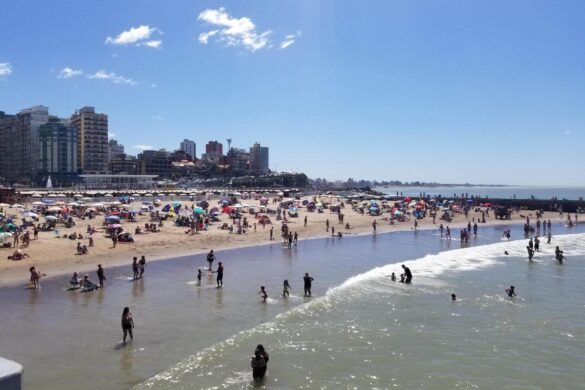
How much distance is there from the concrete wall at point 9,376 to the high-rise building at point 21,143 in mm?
132815

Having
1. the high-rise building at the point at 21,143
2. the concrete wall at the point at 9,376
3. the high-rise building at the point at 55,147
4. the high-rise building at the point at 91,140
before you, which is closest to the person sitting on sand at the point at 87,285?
the concrete wall at the point at 9,376

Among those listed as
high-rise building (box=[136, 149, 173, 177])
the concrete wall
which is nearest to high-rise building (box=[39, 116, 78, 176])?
high-rise building (box=[136, 149, 173, 177])

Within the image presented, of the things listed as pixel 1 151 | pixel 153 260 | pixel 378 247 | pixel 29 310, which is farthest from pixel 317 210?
pixel 1 151

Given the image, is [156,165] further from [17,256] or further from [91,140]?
[17,256]

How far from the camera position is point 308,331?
13641 mm

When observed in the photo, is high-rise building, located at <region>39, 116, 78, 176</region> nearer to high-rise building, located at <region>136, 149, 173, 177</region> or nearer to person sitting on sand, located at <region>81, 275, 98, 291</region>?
high-rise building, located at <region>136, 149, 173, 177</region>

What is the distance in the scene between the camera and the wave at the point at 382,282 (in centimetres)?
1093

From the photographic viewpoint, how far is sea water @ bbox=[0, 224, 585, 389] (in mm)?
10461

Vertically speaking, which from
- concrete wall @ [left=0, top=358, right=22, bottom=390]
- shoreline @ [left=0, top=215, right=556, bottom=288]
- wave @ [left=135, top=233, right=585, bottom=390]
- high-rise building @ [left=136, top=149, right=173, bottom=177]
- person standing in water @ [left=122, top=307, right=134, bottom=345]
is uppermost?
high-rise building @ [left=136, top=149, right=173, bottom=177]

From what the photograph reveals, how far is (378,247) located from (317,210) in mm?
26939

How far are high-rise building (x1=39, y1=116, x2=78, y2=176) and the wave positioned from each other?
4339 inches

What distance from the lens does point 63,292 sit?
17.6m

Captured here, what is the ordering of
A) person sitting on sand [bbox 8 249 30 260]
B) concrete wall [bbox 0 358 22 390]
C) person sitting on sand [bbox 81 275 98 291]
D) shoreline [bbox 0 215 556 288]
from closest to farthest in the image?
concrete wall [bbox 0 358 22 390], person sitting on sand [bbox 81 275 98 291], shoreline [bbox 0 215 556 288], person sitting on sand [bbox 8 249 30 260]

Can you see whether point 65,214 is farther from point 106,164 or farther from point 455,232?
point 106,164
